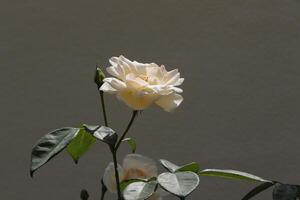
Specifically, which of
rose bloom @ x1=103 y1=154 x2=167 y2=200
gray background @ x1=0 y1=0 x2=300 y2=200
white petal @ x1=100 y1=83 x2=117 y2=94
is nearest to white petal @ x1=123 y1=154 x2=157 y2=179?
rose bloom @ x1=103 y1=154 x2=167 y2=200

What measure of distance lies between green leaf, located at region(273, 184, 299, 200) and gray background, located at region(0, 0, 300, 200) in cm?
91

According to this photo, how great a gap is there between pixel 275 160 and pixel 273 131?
0.28 feet

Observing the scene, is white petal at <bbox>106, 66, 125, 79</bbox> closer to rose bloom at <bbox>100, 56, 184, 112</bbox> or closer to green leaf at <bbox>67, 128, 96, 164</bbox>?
rose bloom at <bbox>100, 56, 184, 112</bbox>

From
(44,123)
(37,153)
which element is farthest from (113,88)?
(44,123)

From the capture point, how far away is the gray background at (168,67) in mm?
1817

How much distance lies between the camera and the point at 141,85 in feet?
2.86

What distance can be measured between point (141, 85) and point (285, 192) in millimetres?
254

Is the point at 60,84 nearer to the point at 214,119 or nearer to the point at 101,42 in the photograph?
the point at 101,42

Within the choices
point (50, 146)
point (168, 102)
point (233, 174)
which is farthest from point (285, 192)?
point (50, 146)

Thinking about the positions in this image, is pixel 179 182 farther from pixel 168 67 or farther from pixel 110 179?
pixel 168 67

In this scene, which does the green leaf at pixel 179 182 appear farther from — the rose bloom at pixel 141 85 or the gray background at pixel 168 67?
the gray background at pixel 168 67

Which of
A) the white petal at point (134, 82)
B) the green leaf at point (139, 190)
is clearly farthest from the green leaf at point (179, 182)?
the white petal at point (134, 82)

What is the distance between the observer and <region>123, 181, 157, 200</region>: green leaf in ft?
2.68

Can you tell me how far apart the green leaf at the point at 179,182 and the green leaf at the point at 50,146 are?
14 centimetres
